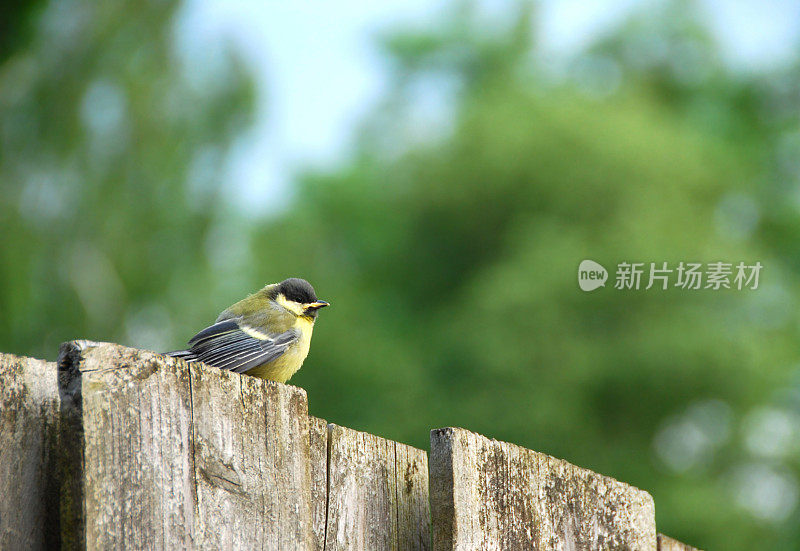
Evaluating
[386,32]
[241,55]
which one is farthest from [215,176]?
[386,32]

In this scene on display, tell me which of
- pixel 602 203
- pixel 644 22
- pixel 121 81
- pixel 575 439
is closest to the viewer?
pixel 121 81

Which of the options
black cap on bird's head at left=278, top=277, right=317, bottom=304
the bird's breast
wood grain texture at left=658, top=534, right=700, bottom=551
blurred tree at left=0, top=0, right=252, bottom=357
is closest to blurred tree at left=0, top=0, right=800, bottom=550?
blurred tree at left=0, top=0, right=252, bottom=357

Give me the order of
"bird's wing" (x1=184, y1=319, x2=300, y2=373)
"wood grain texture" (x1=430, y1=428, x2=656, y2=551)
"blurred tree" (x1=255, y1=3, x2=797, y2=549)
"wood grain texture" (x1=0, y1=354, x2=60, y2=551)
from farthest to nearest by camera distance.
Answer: "blurred tree" (x1=255, y1=3, x2=797, y2=549), "bird's wing" (x1=184, y1=319, x2=300, y2=373), "wood grain texture" (x1=430, y1=428, x2=656, y2=551), "wood grain texture" (x1=0, y1=354, x2=60, y2=551)

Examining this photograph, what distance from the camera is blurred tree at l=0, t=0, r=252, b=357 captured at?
8125 millimetres

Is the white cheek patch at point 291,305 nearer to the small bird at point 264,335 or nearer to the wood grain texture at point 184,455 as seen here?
the small bird at point 264,335

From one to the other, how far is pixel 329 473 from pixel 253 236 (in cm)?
1540

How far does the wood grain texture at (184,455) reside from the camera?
1.41 m

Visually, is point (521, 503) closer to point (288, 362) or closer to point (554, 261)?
point (288, 362)

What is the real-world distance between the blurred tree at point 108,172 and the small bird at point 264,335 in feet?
13.1

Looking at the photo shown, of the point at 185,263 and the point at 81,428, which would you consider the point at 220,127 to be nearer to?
the point at 185,263

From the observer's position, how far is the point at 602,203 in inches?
614

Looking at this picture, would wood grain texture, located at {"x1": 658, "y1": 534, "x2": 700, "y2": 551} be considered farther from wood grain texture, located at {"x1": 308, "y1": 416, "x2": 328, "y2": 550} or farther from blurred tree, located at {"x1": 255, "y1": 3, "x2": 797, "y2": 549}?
blurred tree, located at {"x1": 255, "y1": 3, "x2": 797, "y2": 549}

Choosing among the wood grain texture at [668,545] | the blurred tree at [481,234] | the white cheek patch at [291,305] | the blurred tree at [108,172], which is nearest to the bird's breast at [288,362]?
the white cheek patch at [291,305]

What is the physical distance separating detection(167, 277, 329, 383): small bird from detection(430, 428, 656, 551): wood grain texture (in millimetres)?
1061
